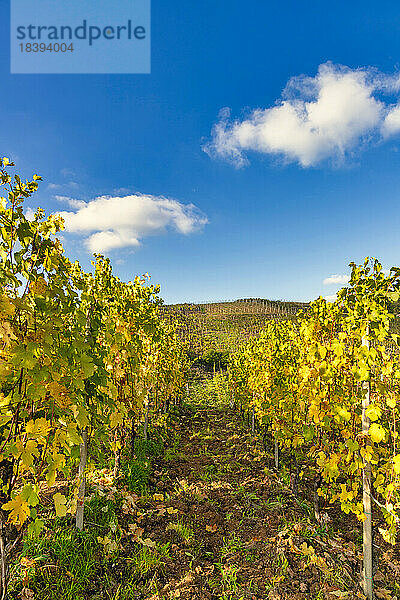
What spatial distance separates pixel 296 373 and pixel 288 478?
287 cm

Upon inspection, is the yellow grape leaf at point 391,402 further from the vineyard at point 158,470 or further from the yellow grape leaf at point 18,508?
the yellow grape leaf at point 18,508

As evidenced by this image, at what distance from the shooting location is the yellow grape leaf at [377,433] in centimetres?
325

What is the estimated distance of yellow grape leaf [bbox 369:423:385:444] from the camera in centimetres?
325

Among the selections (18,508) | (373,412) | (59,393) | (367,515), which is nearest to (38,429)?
(59,393)

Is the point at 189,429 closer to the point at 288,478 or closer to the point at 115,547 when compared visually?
the point at 288,478

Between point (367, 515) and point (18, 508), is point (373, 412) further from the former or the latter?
point (18, 508)

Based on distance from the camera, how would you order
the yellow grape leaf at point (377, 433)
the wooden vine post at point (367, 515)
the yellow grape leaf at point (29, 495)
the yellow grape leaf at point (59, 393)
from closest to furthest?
the yellow grape leaf at point (29, 495), the yellow grape leaf at point (59, 393), the yellow grape leaf at point (377, 433), the wooden vine post at point (367, 515)

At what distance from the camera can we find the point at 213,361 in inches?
1467

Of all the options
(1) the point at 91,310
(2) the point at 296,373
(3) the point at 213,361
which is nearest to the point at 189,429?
(2) the point at 296,373

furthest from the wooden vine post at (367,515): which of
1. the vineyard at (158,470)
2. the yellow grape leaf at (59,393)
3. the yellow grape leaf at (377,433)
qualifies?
the yellow grape leaf at (59,393)

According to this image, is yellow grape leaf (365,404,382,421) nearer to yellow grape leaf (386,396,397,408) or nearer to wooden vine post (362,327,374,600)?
yellow grape leaf (386,396,397,408)

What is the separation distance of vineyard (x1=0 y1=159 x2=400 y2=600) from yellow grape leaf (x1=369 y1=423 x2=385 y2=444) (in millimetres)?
15

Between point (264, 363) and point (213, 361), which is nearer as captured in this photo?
point (264, 363)

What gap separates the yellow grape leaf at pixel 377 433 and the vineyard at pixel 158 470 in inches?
0.6
